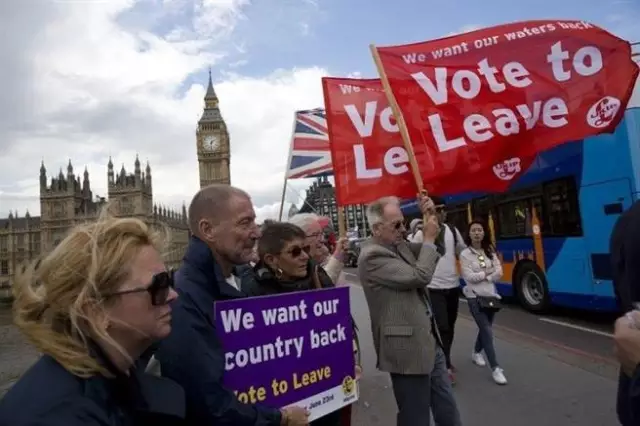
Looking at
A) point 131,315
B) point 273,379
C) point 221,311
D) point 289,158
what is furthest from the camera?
point 289,158

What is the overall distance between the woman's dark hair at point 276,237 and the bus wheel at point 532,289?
8.25 meters

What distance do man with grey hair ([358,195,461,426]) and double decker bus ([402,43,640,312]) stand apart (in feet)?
16.8

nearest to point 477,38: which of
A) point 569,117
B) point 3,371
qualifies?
point 569,117

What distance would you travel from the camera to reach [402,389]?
334cm

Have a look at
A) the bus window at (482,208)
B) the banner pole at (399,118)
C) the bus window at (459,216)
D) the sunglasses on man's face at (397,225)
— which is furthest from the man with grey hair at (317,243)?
the bus window at (459,216)

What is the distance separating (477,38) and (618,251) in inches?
124

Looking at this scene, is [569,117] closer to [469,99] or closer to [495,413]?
[469,99]

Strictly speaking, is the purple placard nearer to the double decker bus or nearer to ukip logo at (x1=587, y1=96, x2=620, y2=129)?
ukip logo at (x1=587, y1=96, x2=620, y2=129)

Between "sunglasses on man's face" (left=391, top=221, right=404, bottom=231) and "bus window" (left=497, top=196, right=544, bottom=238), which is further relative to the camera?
"bus window" (left=497, top=196, right=544, bottom=238)

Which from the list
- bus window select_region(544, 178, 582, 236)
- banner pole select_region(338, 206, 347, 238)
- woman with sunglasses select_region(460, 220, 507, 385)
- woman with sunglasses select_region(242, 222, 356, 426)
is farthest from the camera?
bus window select_region(544, 178, 582, 236)

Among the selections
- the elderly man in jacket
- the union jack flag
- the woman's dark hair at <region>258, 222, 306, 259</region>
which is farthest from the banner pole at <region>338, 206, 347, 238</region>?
the union jack flag

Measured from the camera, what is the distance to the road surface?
4.60 meters

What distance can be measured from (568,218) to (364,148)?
6.26 m

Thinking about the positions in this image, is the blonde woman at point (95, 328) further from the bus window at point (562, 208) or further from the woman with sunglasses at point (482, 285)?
the bus window at point (562, 208)
